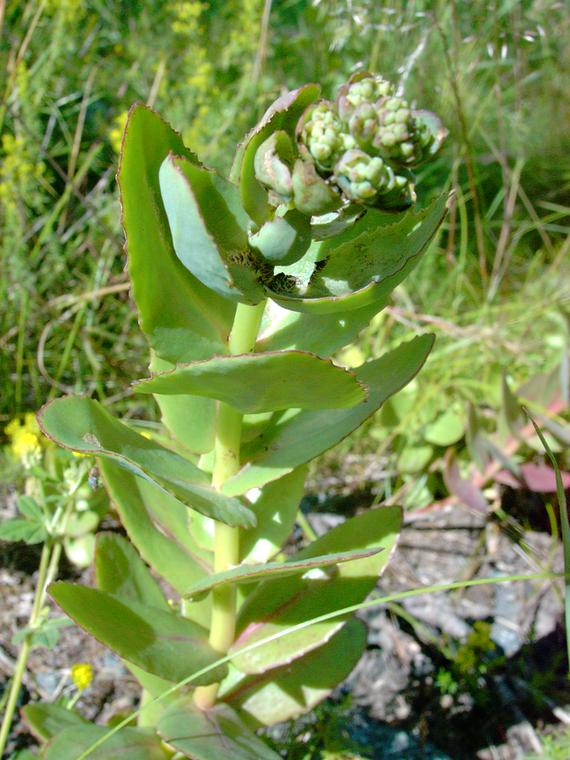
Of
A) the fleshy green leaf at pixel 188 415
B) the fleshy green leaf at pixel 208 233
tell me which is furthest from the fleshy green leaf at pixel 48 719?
the fleshy green leaf at pixel 208 233

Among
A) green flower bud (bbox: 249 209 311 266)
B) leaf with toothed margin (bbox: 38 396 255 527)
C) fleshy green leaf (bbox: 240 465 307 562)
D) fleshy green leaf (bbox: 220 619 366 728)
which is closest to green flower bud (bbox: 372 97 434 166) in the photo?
green flower bud (bbox: 249 209 311 266)

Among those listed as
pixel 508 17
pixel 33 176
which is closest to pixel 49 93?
pixel 33 176

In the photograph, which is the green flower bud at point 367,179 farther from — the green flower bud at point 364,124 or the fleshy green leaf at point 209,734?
the fleshy green leaf at point 209,734

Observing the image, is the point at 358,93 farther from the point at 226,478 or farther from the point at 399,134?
the point at 226,478

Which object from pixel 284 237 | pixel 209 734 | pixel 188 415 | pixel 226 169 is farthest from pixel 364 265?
pixel 226 169

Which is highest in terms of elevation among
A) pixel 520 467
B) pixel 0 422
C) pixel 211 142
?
pixel 211 142

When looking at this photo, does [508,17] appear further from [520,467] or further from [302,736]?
[302,736]

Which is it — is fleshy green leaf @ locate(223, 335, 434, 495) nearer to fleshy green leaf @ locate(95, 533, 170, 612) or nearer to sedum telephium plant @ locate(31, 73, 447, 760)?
sedum telephium plant @ locate(31, 73, 447, 760)

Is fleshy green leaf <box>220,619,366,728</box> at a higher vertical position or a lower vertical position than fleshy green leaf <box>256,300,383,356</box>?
lower
